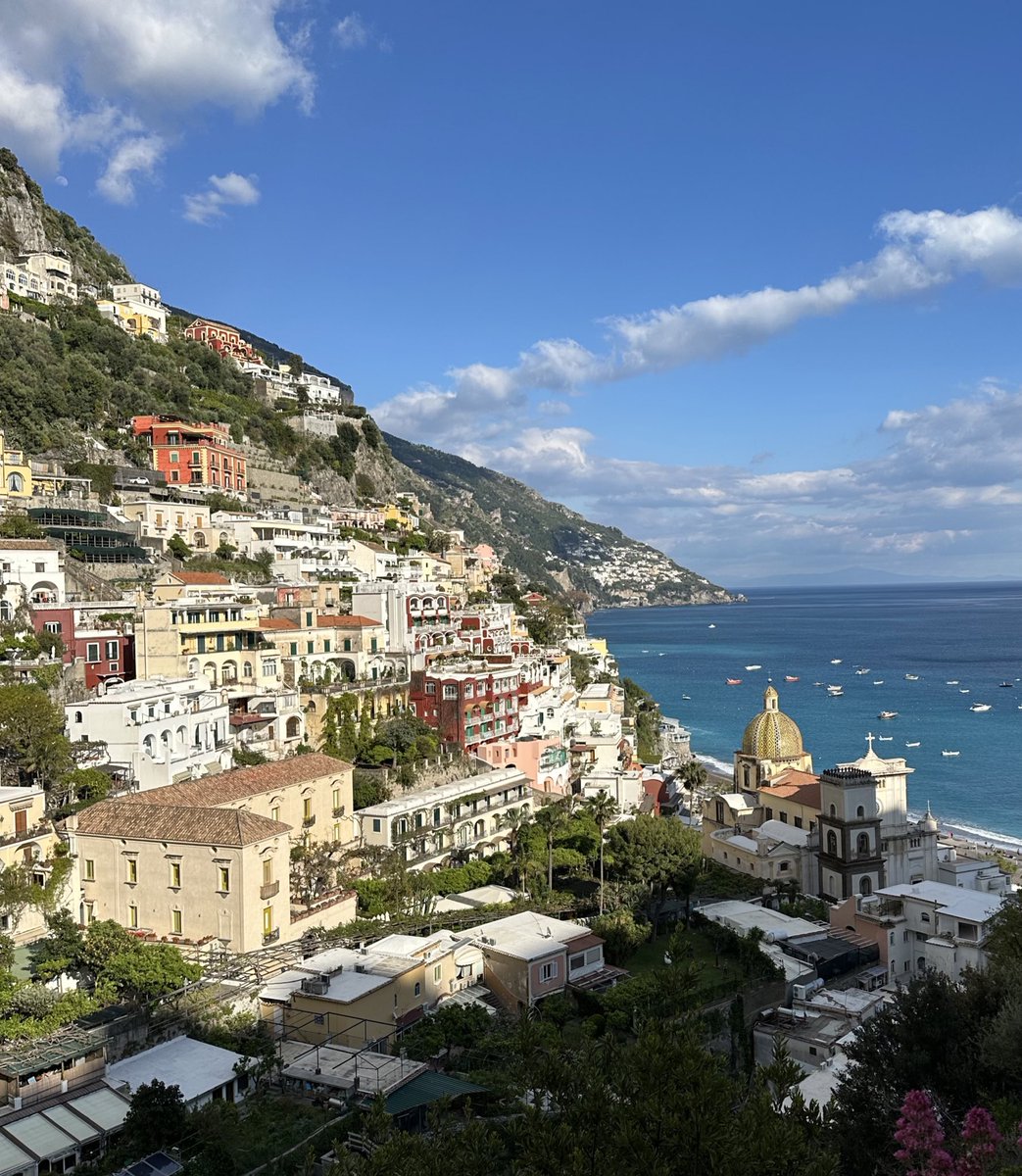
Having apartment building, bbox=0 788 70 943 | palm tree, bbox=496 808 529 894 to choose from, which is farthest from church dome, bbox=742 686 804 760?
apartment building, bbox=0 788 70 943

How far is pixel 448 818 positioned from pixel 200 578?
18.6m

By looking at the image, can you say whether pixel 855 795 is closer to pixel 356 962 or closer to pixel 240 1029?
pixel 356 962

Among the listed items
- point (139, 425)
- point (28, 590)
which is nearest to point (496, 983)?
point (28, 590)

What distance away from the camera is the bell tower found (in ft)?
127

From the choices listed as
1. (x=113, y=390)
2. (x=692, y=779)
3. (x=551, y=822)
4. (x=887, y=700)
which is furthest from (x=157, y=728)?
(x=887, y=700)

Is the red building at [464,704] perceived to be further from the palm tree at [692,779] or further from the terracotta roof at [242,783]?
the palm tree at [692,779]

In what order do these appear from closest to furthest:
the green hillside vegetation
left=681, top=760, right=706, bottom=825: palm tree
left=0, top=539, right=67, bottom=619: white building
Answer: left=0, top=539, right=67, bottom=619: white building → left=681, top=760, right=706, bottom=825: palm tree → the green hillside vegetation

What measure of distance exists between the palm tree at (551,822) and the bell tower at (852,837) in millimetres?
10394

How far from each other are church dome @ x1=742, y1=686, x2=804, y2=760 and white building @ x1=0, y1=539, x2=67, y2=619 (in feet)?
99.5

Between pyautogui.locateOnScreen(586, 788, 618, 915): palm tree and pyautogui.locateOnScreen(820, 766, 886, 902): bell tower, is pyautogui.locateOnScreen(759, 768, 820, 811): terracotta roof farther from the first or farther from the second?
pyautogui.locateOnScreen(586, 788, 618, 915): palm tree

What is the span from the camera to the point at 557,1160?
31.2 feet

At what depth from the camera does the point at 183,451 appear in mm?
66375

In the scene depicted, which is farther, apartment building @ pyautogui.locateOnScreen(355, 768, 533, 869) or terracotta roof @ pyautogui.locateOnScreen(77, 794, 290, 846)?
apartment building @ pyautogui.locateOnScreen(355, 768, 533, 869)

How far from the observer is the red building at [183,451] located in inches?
2611
